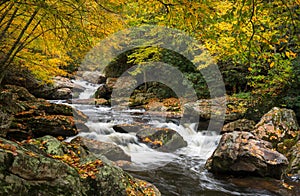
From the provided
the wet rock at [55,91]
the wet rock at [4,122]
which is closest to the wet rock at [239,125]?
the wet rock at [4,122]

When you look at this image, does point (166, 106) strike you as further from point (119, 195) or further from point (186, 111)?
point (119, 195)

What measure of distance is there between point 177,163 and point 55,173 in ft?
15.6

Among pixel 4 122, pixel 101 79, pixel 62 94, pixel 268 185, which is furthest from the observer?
pixel 101 79

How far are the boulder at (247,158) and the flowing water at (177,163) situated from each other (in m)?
0.39

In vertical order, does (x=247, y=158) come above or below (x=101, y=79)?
below

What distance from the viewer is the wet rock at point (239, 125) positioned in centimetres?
896

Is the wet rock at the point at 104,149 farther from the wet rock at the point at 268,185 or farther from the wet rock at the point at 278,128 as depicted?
the wet rock at the point at 278,128

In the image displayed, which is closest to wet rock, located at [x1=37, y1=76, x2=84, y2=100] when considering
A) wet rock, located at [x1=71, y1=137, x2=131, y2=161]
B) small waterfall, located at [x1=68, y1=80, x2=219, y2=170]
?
small waterfall, located at [x1=68, y1=80, x2=219, y2=170]

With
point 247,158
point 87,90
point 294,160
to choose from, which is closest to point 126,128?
point 247,158

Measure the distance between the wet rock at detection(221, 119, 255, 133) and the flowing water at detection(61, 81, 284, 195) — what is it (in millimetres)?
575

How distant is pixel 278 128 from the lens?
722cm

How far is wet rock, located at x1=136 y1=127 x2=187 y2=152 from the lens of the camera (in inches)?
319

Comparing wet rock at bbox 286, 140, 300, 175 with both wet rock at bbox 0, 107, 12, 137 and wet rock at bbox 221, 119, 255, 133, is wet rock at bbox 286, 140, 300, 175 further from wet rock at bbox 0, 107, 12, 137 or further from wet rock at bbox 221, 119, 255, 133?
wet rock at bbox 0, 107, 12, 137

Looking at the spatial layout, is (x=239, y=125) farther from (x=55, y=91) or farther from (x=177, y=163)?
(x=55, y=91)
